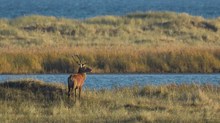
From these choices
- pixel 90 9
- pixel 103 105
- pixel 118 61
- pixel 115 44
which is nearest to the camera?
pixel 103 105

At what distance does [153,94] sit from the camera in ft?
64.2

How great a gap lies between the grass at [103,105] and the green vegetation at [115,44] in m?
7.24

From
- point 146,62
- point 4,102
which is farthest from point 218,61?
point 4,102

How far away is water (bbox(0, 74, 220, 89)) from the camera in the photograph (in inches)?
901

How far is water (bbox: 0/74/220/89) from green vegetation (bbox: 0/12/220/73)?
3.55 feet

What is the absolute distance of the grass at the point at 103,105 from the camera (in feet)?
50.0

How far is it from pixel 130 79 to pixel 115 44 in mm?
8123

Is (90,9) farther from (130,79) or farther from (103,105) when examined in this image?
(103,105)

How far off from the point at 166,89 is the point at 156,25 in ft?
62.8

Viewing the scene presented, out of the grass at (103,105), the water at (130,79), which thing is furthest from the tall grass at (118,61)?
the grass at (103,105)

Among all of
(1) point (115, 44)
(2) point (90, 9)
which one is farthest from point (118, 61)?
(2) point (90, 9)

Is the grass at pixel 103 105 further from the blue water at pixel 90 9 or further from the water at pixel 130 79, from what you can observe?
the blue water at pixel 90 9

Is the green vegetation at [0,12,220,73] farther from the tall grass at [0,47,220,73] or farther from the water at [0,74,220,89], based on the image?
the water at [0,74,220,89]

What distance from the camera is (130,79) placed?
79.9 feet
